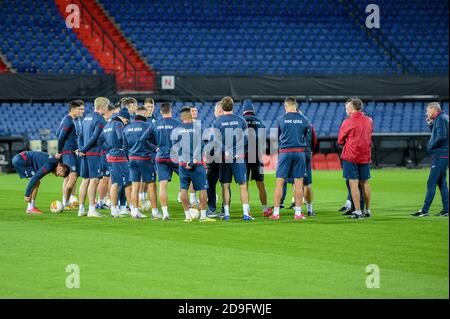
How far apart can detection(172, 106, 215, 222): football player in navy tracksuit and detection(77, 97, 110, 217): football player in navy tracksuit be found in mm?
2012

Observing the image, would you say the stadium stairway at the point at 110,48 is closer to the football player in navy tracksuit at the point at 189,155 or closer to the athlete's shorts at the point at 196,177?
the football player in navy tracksuit at the point at 189,155

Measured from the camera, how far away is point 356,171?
17.2 m

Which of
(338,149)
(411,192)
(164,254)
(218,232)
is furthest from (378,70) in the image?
(164,254)

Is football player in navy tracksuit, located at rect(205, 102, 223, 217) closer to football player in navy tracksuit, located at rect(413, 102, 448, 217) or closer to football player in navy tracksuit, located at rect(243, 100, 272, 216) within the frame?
football player in navy tracksuit, located at rect(243, 100, 272, 216)

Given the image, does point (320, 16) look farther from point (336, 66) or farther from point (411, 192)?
point (411, 192)

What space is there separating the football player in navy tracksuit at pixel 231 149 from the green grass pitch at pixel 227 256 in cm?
53

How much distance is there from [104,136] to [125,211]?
1830 millimetres

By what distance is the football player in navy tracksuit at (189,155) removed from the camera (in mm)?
16438

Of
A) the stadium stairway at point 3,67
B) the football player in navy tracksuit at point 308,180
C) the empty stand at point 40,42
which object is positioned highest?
the empty stand at point 40,42

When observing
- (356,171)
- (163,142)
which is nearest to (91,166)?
(163,142)

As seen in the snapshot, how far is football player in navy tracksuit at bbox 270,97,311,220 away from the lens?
655 inches

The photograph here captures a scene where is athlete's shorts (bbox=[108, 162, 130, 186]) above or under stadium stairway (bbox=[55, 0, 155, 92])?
under

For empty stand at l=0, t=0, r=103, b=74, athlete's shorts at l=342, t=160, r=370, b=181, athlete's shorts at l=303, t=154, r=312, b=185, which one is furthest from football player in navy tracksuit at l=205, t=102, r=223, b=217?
empty stand at l=0, t=0, r=103, b=74

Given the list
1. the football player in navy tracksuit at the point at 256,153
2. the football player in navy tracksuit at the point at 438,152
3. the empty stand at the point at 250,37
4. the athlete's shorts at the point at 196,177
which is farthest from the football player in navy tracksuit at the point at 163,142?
the empty stand at the point at 250,37
